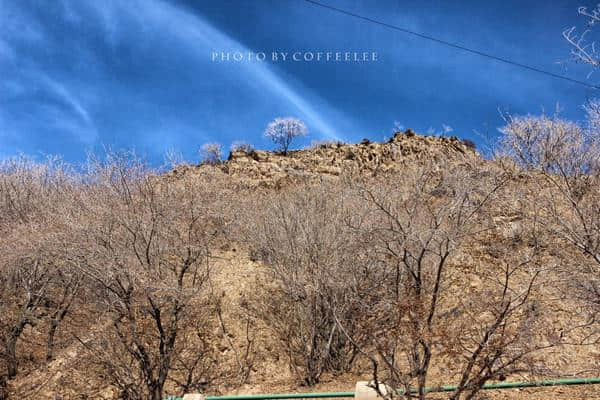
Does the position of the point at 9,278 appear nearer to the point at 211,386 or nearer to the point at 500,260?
the point at 211,386

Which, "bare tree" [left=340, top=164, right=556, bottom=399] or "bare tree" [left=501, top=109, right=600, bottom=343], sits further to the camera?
"bare tree" [left=501, top=109, right=600, bottom=343]

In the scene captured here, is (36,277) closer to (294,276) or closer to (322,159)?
(294,276)

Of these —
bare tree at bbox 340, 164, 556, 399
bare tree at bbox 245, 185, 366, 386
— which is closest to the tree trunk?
bare tree at bbox 245, 185, 366, 386

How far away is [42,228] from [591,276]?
11489mm

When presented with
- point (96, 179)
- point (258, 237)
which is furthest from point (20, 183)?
point (258, 237)

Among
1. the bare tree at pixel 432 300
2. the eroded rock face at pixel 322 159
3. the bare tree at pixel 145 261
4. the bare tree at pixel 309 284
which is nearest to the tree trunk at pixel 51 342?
the bare tree at pixel 145 261

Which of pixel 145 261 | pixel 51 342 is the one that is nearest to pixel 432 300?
pixel 145 261

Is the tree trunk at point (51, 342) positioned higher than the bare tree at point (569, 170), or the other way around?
the bare tree at point (569, 170)

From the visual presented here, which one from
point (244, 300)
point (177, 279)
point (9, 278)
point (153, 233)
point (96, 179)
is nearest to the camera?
point (153, 233)

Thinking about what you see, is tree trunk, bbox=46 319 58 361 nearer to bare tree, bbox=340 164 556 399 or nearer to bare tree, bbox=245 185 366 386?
bare tree, bbox=245 185 366 386

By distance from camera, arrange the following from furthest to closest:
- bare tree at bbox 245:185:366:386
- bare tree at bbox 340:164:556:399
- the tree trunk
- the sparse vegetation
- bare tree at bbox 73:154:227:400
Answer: the tree trunk < bare tree at bbox 245:185:366:386 < bare tree at bbox 73:154:227:400 < the sparse vegetation < bare tree at bbox 340:164:556:399

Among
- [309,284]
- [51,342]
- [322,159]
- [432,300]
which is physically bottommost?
[432,300]

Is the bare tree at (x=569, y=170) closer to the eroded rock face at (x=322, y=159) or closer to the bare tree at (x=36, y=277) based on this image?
the bare tree at (x=36, y=277)

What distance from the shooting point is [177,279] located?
9531mm
